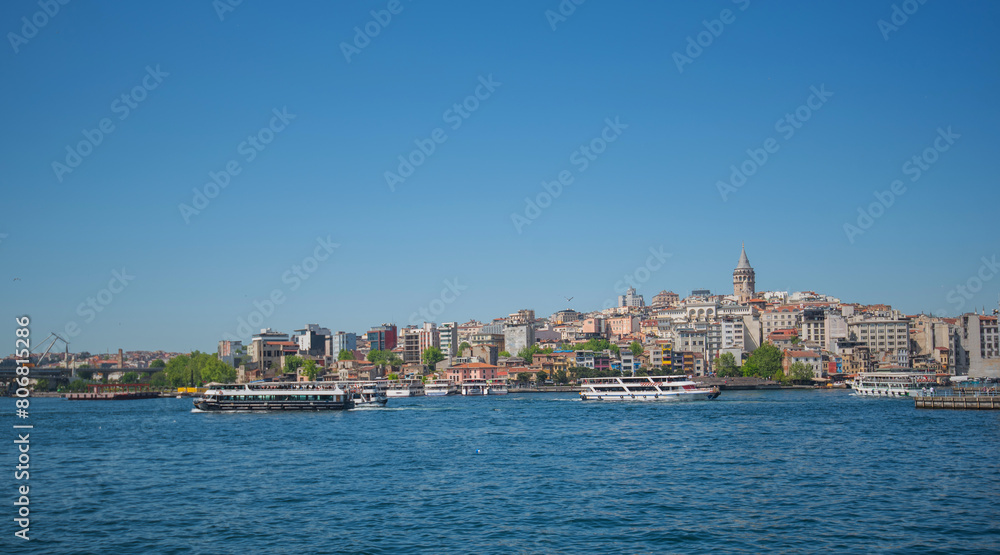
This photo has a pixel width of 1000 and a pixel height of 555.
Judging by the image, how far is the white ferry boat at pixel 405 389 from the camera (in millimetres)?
88938

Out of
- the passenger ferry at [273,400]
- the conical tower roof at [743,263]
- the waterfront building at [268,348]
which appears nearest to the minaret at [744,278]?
the conical tower roof at [743,263]

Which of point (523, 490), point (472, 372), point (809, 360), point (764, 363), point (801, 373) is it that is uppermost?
point (523, 490)

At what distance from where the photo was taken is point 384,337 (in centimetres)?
15938

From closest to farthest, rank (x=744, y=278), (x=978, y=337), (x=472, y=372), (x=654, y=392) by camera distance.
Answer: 1. (x=654, y=392)
2. (x=978, y=337)
3. (x=472, y=372)
4. (x=744, y=278)

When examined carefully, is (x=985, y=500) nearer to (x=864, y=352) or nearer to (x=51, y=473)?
(x=51, y=473)

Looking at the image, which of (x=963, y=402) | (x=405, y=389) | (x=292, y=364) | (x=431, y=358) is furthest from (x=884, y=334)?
Answer: (x=292, y=364)

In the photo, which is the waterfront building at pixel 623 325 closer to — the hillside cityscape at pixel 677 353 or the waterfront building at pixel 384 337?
the hillside cityscape at pixel 677 353

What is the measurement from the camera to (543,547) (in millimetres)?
14852

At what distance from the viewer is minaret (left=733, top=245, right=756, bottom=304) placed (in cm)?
17562

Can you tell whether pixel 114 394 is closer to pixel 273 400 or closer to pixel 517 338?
pixel 273 400

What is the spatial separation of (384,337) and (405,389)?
2769 inches

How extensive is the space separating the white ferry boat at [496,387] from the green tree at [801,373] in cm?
3196

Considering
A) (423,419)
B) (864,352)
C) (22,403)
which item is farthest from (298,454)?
(864,352)

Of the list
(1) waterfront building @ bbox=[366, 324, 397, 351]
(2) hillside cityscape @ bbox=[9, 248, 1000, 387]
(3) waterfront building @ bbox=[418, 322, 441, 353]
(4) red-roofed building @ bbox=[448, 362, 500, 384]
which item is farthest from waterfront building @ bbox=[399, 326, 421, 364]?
(4) red-roofed building @ bbox=[448, 362, 500, 384]
